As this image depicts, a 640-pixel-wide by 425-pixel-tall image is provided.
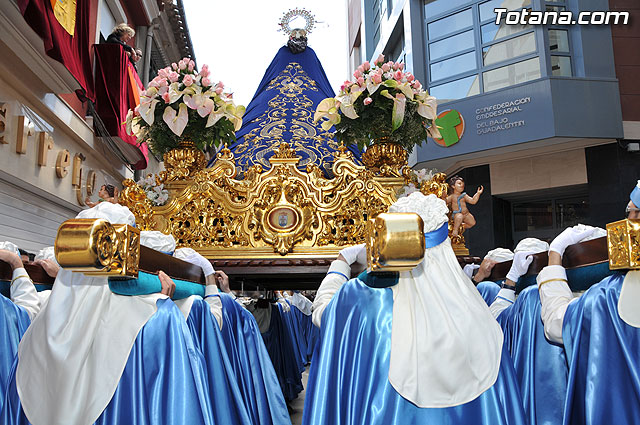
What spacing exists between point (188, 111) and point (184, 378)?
1.67 metres

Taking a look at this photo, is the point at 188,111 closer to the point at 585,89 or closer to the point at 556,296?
the point at 556,296

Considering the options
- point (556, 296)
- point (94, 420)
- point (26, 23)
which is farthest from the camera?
point (26, 23)

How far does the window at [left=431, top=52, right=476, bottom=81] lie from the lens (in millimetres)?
10133

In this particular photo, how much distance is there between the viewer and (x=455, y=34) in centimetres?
1045

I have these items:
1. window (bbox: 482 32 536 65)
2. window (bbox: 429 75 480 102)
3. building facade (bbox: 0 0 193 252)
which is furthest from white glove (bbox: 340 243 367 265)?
window (bbox: 429 75 480 102)

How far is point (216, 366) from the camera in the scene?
2.07m

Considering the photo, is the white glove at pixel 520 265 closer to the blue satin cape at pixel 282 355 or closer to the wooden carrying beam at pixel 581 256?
the wooden carrying beam at pixel 581 256

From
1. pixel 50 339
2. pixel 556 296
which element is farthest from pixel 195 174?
pixel 556 296

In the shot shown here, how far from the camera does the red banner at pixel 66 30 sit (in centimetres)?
433

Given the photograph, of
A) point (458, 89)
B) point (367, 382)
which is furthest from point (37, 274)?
point (458, 89)

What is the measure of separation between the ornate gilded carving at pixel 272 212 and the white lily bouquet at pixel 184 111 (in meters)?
0.31

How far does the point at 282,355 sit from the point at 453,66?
730 cm

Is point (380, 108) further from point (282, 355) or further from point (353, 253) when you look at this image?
point (282, 355)

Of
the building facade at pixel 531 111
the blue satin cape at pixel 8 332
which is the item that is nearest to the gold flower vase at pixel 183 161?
the blue satin cape at pixel 8 332
